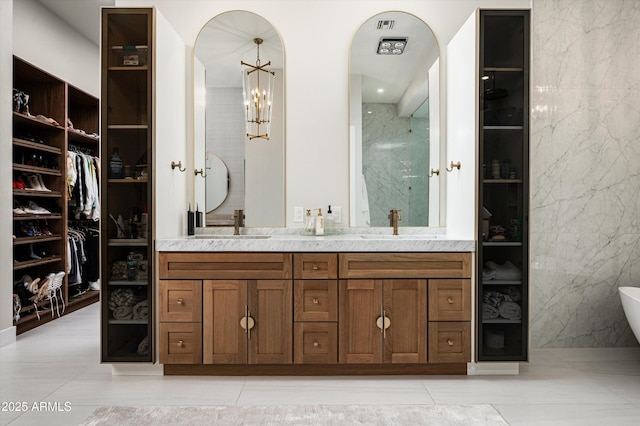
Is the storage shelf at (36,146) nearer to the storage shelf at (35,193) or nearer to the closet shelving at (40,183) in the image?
the closet shelving at (40,183)

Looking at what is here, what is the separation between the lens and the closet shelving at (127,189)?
105 inches

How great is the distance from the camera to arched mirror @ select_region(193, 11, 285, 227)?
3.21m

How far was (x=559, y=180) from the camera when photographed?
3.26m

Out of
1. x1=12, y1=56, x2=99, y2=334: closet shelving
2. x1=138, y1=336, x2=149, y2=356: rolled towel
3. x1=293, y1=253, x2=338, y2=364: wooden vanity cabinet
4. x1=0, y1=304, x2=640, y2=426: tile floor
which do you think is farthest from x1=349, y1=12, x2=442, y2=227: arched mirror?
x1=12, y1=56, x2=99, y2=334: closet shelving

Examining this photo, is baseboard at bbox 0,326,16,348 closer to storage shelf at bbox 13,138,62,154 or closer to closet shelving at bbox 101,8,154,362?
closet shelving at bbox 101,8,154,362

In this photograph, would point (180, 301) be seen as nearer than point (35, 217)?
Yes

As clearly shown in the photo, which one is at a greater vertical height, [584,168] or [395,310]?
[584,168]

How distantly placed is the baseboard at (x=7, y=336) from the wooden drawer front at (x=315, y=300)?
7.80 ft

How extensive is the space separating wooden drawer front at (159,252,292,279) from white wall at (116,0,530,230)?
2.05 ft

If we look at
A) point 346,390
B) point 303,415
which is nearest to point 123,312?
point 303,415

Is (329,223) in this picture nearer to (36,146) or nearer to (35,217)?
Result: (35,217)

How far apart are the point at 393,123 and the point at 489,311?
1.48 meters

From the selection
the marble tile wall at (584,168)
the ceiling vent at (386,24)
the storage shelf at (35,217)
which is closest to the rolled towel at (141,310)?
the storage shelf at (35,217)

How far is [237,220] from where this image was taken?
3.18 meters
